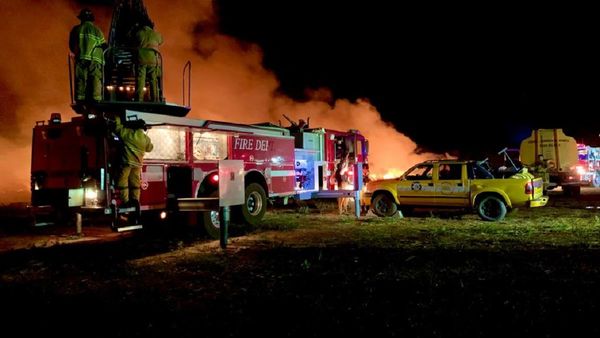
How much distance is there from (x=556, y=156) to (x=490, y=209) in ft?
35.1

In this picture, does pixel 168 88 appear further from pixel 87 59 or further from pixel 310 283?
pixel 310 283

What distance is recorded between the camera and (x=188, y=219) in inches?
413

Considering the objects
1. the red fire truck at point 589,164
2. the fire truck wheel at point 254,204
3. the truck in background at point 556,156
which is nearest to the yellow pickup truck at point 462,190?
the fire truck wheel at point 254,204

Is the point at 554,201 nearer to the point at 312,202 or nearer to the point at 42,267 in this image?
the point at 312,202

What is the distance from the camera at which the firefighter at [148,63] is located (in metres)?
11.6

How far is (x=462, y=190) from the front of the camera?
12820 mm

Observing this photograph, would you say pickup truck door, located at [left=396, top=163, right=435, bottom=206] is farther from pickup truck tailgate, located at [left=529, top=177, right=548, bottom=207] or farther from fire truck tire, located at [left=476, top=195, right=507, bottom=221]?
pickup truck tailgate, located at [left=529, top=177, right=548, bottom=207]

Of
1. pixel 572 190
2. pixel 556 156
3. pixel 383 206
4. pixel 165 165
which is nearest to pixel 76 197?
pixel 165 165

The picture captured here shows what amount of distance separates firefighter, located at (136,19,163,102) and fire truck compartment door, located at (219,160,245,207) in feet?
11.5

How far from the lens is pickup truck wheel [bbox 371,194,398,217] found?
13828 mm

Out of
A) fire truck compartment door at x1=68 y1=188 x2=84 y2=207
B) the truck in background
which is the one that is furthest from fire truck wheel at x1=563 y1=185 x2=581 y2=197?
fire truck compartment door at x1=68 y1=188 x2=84 y2=207

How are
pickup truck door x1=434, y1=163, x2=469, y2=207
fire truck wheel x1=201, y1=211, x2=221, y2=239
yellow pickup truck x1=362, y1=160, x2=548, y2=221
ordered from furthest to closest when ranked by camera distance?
1. pickup truck door x1=434, y1=163, x2=469, y2=207
2. yellow pickup truck x1=362, y1=160, x2=548, y2=221
3. fire truck wheel x1=201, y1=211, x2=221, y2=239

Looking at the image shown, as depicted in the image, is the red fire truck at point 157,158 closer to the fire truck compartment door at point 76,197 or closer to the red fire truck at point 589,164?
the fire truck compartment door at point 76,197

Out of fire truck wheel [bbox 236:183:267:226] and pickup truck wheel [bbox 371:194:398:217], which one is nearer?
fire truck wheel [bbox 236:183:267:226]
